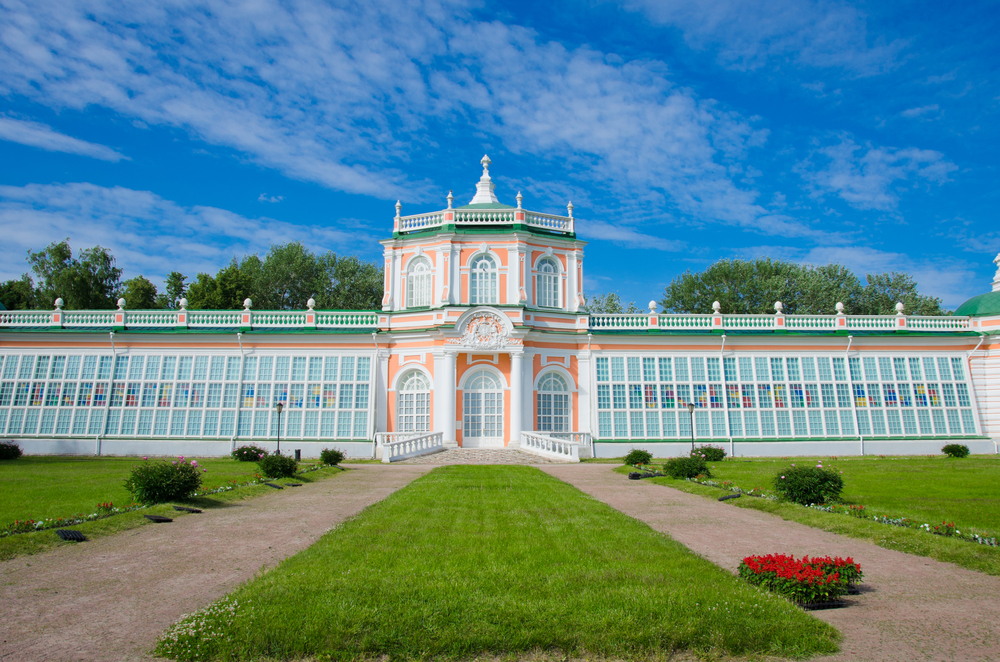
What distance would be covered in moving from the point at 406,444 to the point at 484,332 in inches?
281

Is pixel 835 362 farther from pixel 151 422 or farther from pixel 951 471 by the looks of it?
pixel 151 422

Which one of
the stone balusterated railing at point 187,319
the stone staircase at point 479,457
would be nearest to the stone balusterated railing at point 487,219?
the stone balusterated railing at point 187,319

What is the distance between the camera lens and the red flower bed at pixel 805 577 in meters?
7.37

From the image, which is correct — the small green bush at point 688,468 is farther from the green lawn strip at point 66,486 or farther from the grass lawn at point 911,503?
the green lawn strip at point 66,486

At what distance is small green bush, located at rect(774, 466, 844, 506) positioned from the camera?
14609 millimetres

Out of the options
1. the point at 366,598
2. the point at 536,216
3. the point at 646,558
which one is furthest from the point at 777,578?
the point at 536,216

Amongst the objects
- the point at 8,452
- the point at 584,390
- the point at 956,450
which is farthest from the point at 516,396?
the point at 8,452

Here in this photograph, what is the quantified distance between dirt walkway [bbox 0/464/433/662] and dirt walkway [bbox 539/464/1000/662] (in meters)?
6.60

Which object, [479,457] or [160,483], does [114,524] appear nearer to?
[160,483]

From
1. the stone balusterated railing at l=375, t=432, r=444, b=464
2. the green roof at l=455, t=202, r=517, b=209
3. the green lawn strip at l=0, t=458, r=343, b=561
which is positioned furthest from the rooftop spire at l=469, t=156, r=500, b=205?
the green lawn strip at l=0, t=458, r=343, b=561

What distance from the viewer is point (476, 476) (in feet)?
68.6

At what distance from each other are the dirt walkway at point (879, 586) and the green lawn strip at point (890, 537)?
10.0 inches

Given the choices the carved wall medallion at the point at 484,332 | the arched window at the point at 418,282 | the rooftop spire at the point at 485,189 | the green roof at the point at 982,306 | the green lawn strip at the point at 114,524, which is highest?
the rooftop spire at the point at 485,189

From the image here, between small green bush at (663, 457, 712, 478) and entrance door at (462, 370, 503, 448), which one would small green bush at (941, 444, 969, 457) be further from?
entrance door at (462, 370, 503, 448)
